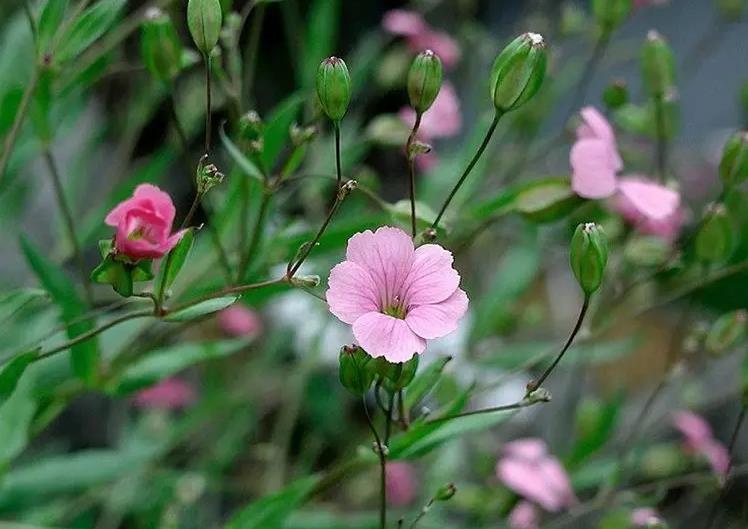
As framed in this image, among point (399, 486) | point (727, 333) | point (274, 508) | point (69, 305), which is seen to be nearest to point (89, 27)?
point (69, 305)

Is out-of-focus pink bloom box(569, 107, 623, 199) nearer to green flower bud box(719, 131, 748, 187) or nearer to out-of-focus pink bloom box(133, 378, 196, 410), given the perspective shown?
green flower bud box(719, 131, 748, 187)

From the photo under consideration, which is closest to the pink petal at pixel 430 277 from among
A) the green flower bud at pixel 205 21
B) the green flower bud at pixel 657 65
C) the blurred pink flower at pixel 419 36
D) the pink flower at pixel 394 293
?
the pink flower at pixel 394 293

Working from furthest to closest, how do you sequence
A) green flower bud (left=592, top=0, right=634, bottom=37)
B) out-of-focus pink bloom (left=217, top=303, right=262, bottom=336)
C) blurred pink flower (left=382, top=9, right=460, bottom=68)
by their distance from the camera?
out-of-focus pink bloom (left=217, top=303, right=262, bottom=336)
blurred pink flower (left=382, top=9, right=460, bottom=68)
green flower bud (left=592, top=0, right=634, bottom=37)

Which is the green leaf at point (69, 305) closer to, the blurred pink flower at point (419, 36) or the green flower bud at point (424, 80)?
the green flower bud at point (424, 80)

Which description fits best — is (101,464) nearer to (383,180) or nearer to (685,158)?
(383,180)

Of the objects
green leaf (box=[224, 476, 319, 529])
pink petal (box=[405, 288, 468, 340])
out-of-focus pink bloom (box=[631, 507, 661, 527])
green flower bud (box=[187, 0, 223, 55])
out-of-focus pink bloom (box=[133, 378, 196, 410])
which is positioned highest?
green flower bud (box=[187, 0, 223, 55])

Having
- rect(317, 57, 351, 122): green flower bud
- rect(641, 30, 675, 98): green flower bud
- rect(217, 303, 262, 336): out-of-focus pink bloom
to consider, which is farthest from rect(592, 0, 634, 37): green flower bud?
rect(217, 303, 262, 336): out-of-focus pink bloom
